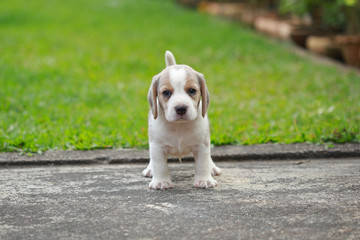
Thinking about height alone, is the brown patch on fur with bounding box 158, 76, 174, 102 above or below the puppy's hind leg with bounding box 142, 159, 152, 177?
above

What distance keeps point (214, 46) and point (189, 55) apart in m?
1.25

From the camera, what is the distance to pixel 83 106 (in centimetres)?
728

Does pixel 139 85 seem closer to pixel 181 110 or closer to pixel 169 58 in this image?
pixel 169 58

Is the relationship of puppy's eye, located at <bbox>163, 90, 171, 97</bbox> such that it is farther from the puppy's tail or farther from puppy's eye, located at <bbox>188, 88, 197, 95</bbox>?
the puppy's tail

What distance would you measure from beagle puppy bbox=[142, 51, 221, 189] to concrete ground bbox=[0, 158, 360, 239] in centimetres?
15

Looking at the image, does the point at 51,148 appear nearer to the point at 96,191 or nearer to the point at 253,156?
the point at 96,191

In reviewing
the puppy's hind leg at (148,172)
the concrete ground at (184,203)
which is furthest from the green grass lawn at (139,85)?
the puppy's hind leg at (148,172)

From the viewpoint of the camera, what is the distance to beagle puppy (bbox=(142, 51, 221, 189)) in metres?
3.94

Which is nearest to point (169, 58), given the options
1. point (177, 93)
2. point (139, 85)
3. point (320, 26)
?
point (177, 93)

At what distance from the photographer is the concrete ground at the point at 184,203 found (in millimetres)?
3373

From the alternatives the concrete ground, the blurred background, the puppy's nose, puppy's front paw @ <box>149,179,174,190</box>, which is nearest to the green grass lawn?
the blurred background

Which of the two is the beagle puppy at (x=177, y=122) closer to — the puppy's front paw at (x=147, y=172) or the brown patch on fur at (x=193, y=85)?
the brown patch on fur at (x=193, y=85)

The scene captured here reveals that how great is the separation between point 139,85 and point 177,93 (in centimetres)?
476

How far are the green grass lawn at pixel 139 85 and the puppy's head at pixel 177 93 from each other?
147 centimetres
